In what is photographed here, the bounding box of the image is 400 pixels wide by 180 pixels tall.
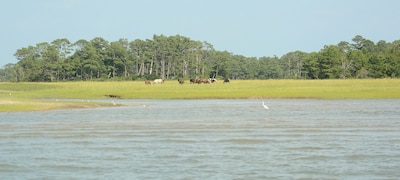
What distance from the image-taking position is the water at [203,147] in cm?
1554

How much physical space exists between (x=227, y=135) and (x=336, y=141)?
4437mm

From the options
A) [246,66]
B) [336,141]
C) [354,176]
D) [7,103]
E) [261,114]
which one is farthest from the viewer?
[246,66]

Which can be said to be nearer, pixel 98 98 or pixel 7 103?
pixel 7 103

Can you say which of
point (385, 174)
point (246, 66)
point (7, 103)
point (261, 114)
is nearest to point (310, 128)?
point (261, 114)

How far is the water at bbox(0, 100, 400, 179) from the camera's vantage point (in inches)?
612

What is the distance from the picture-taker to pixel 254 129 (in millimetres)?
26281

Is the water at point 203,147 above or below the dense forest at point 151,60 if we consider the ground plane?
below

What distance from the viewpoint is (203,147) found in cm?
2019

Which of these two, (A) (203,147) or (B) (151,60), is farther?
(B) (151,60)

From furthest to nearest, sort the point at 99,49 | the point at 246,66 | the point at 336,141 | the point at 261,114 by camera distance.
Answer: the point at 246,66
the point at 99,49
the point at 261,114
the point at 336,141

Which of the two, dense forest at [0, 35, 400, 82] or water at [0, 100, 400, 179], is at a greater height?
dense forest at [0, 35, 400, 82]

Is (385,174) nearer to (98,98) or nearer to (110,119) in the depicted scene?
(110,119)

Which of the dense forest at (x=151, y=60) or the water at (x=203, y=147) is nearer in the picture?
the water at (x=203, y=147)

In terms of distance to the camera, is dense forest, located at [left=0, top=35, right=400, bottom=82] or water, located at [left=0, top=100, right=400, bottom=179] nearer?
water, located at [left=0, top=100, right=400, bottom=179]
